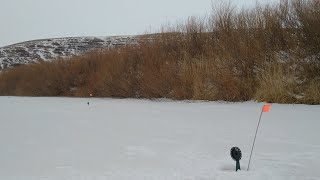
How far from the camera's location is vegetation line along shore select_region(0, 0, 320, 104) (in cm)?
1087

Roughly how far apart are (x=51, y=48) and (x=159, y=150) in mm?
47367

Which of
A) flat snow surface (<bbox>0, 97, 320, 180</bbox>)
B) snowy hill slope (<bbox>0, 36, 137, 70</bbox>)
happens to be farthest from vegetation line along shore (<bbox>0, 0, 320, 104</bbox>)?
snowy hill slope (<bbox>0, 36, 137, 70</bbox>)

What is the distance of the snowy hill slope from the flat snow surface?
120 ft

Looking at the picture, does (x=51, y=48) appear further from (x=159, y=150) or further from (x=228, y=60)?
(x=159, y=150)

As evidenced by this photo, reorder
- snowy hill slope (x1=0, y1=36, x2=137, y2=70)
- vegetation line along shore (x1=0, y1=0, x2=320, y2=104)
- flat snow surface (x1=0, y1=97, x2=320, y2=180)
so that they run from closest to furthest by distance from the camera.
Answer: flat snow surface (x1=0, y1=97, x2=320, y2=180), vegetation line along shore (x1=0, y1=0, x2=320, y2=104), snowy hill slope (x1=0, y1=36, x2=137, y2=70)

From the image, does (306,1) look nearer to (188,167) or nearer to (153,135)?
(153,135)

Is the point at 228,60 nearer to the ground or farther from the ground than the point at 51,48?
farther from the ground

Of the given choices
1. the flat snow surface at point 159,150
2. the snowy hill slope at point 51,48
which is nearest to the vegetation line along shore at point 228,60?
the flat snow surface at point 159,150

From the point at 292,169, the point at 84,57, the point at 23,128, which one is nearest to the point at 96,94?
the point at 84,57

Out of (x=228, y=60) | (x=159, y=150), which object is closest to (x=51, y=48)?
(x=228, y=60)

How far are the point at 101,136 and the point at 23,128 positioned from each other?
196 cm

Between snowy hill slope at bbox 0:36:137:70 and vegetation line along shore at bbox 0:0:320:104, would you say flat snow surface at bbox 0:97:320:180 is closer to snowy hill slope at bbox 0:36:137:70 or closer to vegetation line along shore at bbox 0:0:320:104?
vegetation line along shore at bbox 0:0:320:104

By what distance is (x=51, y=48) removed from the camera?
48.8 meters

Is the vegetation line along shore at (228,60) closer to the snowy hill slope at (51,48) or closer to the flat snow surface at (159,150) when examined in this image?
the flat snow surface at (159,150)
